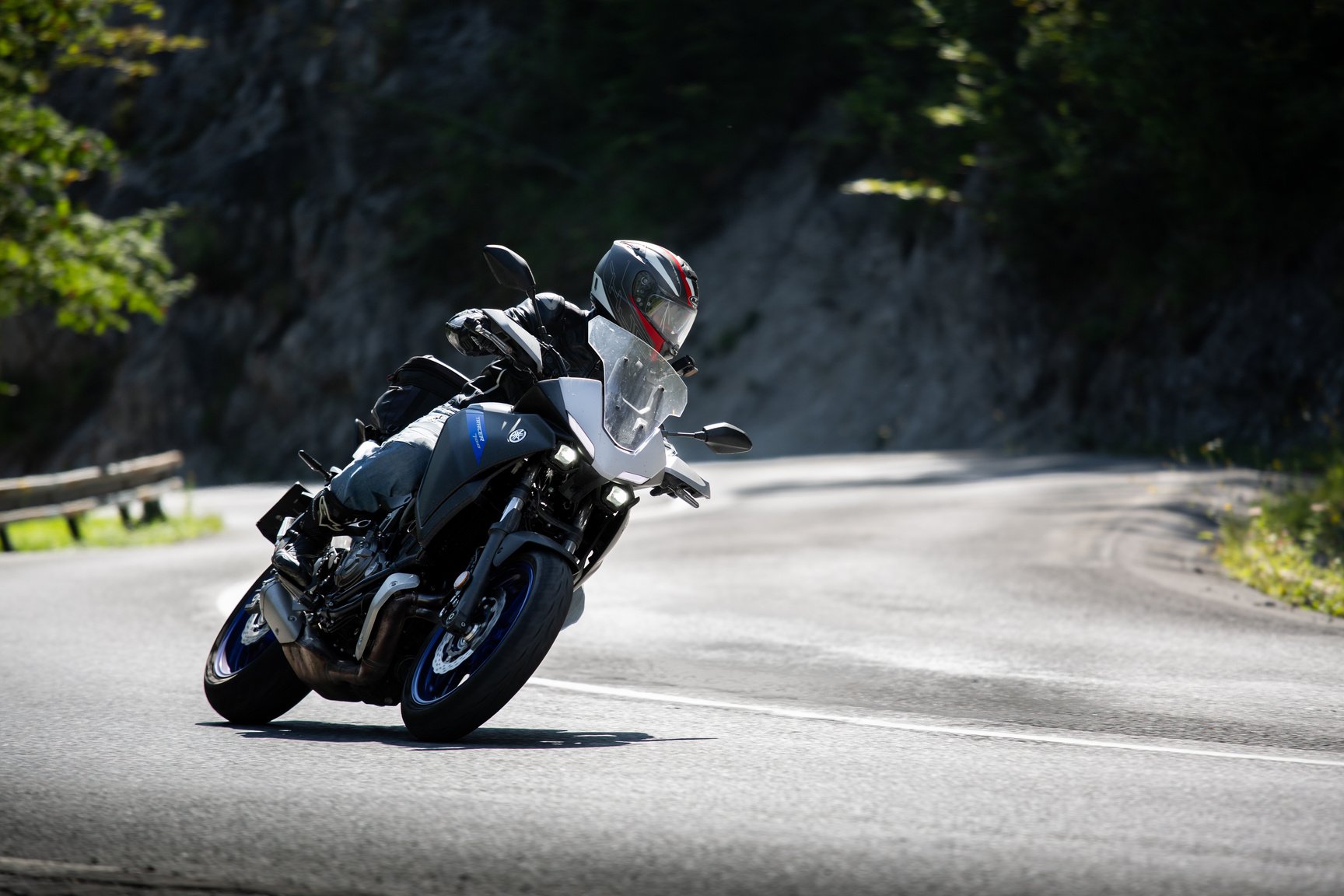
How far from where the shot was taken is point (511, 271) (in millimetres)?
5504

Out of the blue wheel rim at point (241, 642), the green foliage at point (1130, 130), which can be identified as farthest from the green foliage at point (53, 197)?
the blue wheel rim at point (241, 642)

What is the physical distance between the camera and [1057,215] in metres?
29.5

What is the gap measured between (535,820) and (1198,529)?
10.9 meters

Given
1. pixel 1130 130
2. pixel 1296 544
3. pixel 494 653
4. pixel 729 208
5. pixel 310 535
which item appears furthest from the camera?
pixel 729 208

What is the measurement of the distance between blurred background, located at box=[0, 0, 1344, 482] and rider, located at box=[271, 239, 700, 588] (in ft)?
32.4

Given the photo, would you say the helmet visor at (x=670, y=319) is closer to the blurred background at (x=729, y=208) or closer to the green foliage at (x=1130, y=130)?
the blurred background at (x=729, y=208)

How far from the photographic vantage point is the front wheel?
207 inches

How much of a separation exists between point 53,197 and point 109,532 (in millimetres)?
8255

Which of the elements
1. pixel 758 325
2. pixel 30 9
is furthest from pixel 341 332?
pixel 30 9

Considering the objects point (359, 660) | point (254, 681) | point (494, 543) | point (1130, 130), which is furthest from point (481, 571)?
point (1130, 130)

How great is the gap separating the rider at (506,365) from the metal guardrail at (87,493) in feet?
39.5

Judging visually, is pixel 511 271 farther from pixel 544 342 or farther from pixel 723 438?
pixel 723 438

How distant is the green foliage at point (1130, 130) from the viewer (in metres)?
22.6

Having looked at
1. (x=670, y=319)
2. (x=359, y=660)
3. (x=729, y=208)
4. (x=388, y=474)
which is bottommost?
(x=729, y=208)
